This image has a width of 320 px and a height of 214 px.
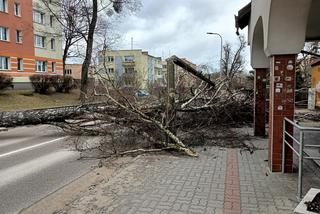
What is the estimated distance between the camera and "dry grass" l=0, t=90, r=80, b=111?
21953mm

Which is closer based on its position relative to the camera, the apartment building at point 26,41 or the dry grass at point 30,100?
the dry grass at point 30,100

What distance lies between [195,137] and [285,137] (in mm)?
3681

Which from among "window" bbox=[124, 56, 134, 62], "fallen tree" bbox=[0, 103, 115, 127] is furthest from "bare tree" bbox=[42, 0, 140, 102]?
"window" bbox=[124, 56, 134, 62]

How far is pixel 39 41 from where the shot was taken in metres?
40.8

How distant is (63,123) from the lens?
11.0 m

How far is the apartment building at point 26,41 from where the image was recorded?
3362cm

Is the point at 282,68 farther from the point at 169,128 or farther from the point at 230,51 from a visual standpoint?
the point at 230,51

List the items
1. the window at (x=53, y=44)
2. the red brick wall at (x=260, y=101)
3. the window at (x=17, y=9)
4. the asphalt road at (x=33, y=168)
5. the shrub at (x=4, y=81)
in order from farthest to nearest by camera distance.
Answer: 1. the window at (x=53, y=44)
2. the window at (x=17, y=9)
3. the shrub at (x=4, y=81)
4. the red brick wall at (x=260, y=101)
5. the asphalt road at (x=33, y=168)

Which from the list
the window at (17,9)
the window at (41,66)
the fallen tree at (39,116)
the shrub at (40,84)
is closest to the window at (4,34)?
the window at (17,9)

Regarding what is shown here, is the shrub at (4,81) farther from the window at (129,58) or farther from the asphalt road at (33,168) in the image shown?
the window at (129,58)

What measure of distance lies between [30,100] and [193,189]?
73.1ft

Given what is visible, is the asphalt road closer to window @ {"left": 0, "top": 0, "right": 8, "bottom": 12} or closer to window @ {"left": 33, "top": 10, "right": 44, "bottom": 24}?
window @ {"left": 0, "top": 0, "right": 8, "bottom": 12}

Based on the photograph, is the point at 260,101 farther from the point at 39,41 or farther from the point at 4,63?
the point at 39,41

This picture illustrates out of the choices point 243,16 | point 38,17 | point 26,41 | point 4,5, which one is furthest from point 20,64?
point 243,16
